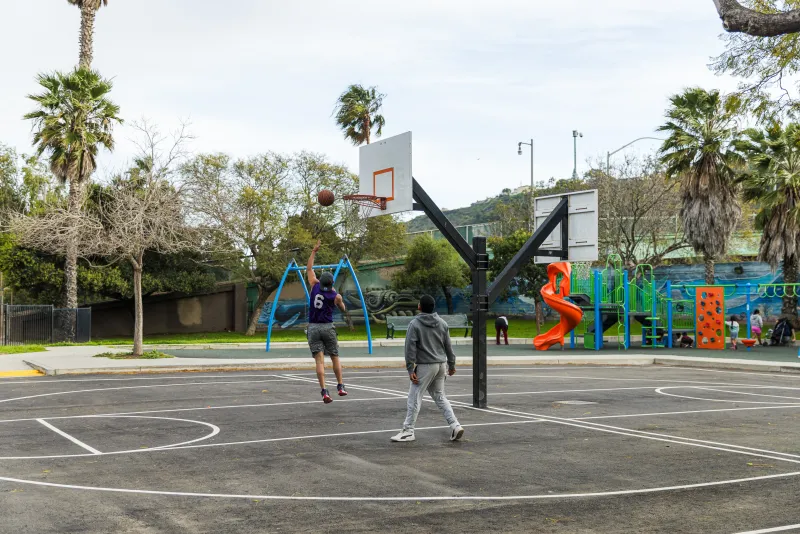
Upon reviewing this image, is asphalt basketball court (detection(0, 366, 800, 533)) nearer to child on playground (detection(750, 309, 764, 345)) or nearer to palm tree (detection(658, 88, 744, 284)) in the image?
child on playground (detection(750, 309, 764, 345))

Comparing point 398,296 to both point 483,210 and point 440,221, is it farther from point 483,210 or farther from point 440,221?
point 483,210

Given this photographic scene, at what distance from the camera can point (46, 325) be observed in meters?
33.1

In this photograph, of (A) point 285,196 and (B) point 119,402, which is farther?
(A) point 285,196

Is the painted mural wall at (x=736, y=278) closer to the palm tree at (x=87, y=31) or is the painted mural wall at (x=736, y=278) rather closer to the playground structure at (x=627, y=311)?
the playground structure at (x=627, y=311)

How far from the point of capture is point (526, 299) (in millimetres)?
52344

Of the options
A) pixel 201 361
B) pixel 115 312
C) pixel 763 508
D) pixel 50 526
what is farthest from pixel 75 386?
pixel 115 312

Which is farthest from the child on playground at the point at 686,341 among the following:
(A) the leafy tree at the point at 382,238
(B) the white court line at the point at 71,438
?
(B) the white court line at the point at 71,438

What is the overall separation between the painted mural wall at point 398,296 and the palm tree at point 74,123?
52.1 feet

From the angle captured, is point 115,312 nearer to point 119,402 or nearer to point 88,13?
point 88,13

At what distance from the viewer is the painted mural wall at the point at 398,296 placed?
4334 cm

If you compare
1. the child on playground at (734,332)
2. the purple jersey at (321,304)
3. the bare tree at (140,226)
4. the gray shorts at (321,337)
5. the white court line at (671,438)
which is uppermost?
the bare tree at (140,226)

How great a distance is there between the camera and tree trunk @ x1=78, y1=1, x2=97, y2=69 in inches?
1361

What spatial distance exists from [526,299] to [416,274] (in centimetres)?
948

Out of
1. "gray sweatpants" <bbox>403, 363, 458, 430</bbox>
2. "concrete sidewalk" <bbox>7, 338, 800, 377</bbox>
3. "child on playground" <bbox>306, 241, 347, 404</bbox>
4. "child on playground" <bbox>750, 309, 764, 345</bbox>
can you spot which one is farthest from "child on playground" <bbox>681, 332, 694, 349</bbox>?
"gray sweatpants" <bbox>403, 363, 458, 430</bbox>
